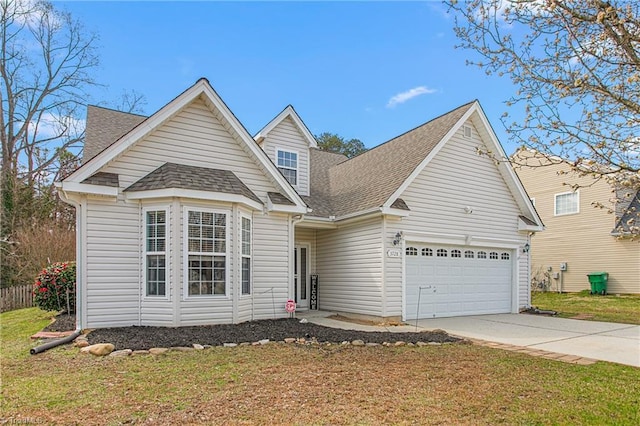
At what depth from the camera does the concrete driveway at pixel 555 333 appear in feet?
25.2

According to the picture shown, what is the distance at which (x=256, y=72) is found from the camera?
14.2 m

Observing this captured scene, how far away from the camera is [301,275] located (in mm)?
14070

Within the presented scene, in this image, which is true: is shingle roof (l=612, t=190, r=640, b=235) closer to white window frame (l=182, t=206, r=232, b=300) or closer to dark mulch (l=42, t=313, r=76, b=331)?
white window frame (l=182, t=206, r=232, b=300)

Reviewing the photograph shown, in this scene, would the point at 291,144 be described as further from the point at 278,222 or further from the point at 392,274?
the point at 392,274

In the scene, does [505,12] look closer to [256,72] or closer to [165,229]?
[165,229]

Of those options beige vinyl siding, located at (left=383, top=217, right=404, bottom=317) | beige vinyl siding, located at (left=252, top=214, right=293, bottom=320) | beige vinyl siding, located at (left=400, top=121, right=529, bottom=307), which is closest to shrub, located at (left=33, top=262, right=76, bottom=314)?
beige vinyl siding, located at (left=252, top=214, right=293, bottom=320)

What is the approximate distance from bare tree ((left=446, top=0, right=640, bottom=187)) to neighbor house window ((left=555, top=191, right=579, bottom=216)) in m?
19.4

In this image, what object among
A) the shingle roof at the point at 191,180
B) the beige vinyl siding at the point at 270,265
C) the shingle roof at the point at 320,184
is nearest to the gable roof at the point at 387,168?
the shingle roof at the point at 320,184

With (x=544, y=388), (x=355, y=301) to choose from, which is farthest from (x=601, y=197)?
(x=544, y=388)

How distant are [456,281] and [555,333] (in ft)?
11.9

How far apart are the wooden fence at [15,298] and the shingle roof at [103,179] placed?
9.90 m

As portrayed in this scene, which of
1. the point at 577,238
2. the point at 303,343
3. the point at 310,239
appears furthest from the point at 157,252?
the point at 577,238

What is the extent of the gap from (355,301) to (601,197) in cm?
1589

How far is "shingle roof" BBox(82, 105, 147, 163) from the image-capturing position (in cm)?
1086
